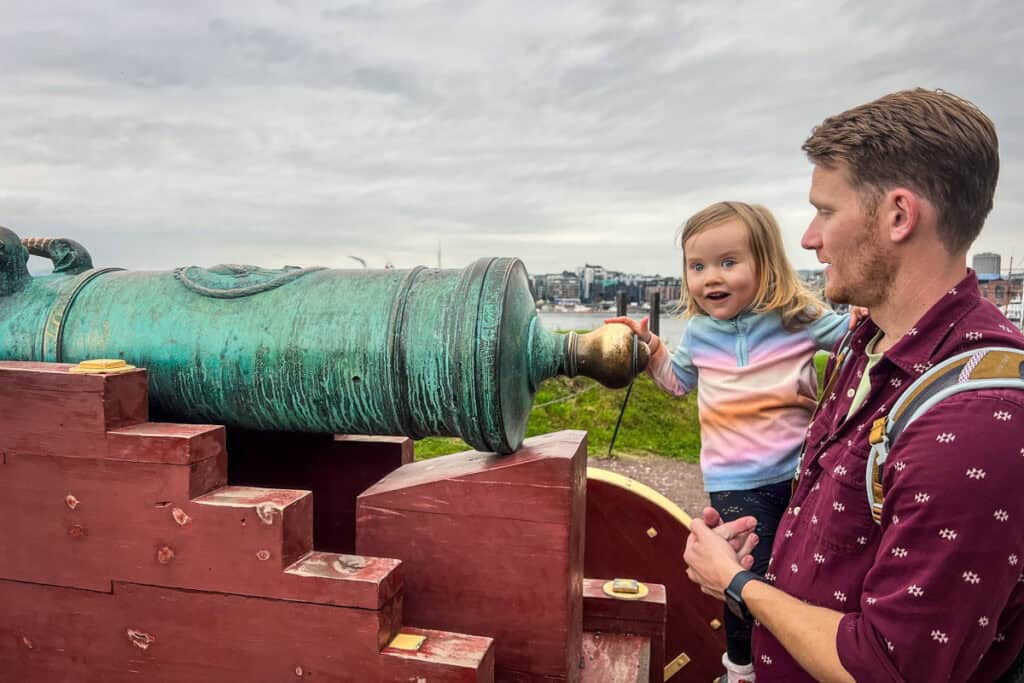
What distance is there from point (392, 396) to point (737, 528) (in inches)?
29.0

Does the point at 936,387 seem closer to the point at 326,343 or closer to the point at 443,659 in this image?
the point at 443,659

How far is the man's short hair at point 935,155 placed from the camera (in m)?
1.09

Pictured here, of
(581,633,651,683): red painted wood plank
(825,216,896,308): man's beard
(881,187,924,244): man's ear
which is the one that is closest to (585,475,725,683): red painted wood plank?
Result: (581,633,651,683): red painted wood plank

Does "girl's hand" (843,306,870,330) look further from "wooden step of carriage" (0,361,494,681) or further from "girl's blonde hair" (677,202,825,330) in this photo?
"wooden step of carriage" (0,361,494,681)

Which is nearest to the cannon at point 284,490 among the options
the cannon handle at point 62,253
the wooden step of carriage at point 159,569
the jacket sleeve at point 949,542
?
the wooden step of carriage at point 159,569

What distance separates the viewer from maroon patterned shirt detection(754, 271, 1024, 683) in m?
0.89

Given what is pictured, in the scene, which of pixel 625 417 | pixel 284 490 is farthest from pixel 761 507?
pixel 625 417

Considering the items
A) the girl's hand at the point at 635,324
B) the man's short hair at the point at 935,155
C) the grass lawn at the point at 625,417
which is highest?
the man's short hair at the point at 935,155

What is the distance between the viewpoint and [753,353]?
7.22 ft

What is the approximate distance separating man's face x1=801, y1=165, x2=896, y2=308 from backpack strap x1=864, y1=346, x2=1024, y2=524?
186mm

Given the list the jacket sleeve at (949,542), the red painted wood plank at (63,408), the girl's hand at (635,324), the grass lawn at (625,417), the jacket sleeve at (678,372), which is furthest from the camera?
the grass lawn at (625,417)

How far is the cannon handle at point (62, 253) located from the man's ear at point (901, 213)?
1772mm

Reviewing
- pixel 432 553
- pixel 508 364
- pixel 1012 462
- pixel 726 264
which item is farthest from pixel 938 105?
pixel 432 553

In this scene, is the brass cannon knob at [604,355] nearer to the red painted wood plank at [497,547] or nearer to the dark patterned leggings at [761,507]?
the red painted wood plank at [497,547]
